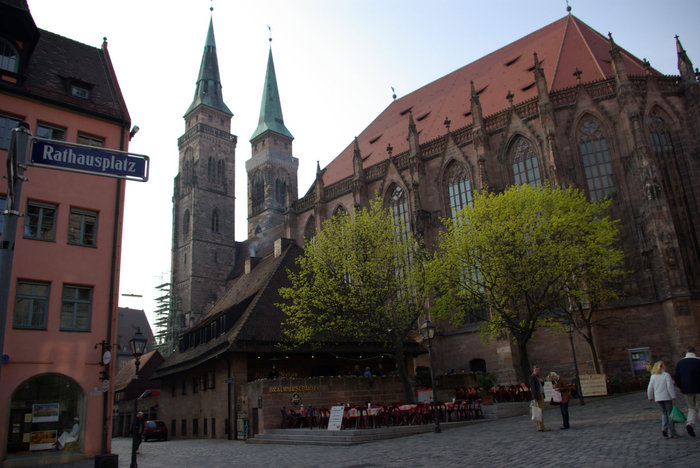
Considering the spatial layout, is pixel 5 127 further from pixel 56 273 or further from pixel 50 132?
pixel 56 273

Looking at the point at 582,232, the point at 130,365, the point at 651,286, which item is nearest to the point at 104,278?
the point at 582,232

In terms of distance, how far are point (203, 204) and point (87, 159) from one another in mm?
58408

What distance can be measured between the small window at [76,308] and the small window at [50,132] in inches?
186

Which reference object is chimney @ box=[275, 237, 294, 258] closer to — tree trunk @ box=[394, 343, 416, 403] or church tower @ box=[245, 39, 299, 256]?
tree trunk @ box=[394, 343, 416, 403]

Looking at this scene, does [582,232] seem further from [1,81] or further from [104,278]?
[1,81]

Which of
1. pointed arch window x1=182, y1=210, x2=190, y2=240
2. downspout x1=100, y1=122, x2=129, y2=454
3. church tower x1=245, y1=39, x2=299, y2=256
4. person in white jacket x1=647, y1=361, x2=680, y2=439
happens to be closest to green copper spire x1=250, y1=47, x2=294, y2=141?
church tower x1=245, y1=39, x2=299, y2=256

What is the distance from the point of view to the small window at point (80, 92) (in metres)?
18.8

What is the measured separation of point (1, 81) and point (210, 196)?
159ft

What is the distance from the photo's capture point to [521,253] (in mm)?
24312

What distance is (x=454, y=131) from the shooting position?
37.3 meters

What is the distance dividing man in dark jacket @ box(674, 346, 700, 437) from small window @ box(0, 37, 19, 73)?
63.9 feet

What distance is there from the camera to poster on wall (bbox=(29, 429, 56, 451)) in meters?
15.2

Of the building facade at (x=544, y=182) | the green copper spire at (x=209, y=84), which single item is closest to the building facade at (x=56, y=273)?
the building facade at (x=544, y=182)

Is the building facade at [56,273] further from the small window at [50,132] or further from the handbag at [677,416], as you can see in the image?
the handbag at [677,416]
